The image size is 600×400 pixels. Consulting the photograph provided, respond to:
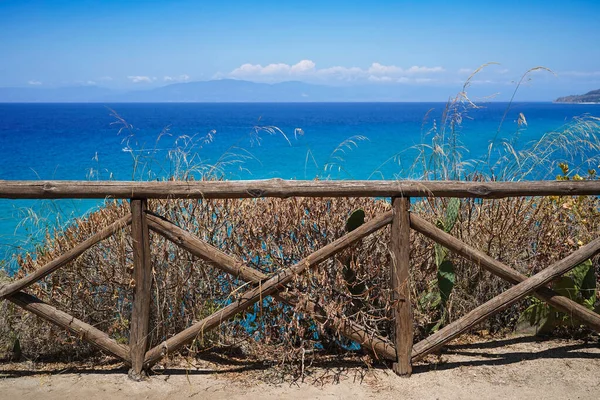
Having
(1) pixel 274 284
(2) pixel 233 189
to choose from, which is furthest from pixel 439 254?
(2) pixel 233 189

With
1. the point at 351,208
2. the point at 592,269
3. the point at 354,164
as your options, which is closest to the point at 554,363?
the point at 592,269

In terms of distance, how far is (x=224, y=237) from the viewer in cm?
437

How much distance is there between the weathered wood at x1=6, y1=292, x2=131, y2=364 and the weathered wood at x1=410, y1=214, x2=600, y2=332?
86.6 inches

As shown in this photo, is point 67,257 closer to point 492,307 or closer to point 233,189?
point 233,189

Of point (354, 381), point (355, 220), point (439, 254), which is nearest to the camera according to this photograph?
point (354, 381)

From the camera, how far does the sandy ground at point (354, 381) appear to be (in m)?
3.61

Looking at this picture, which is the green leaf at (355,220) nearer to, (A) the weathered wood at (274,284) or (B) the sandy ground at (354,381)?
(A) the weathered wood at (274,284)

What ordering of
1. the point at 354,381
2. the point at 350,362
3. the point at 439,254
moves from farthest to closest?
the point at 439,254
the point at 350,362
the point at 354,381

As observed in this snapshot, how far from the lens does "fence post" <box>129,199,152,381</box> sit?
12.1ft

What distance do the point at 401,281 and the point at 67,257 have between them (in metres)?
2.26

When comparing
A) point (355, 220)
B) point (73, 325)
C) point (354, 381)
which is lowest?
point (354, 381)

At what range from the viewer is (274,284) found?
3691mm

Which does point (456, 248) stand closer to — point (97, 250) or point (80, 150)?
point (97, 250)

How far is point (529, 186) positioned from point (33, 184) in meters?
3.27
